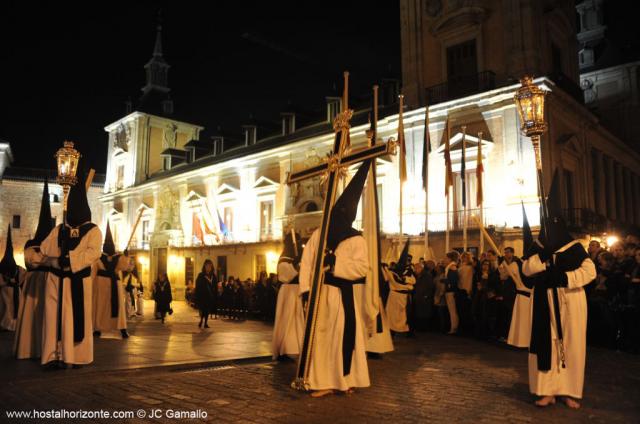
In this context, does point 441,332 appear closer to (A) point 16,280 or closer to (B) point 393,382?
(B) point 393,382

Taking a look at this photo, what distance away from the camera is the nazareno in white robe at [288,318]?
27.2 feet

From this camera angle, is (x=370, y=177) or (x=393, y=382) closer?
(x=393, y=382)

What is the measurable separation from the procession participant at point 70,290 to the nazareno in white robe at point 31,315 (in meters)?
0.48

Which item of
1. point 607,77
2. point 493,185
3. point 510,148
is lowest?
point 493,185

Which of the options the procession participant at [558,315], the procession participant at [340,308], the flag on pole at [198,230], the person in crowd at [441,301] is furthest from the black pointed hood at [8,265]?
the flag on pole at [198,230]

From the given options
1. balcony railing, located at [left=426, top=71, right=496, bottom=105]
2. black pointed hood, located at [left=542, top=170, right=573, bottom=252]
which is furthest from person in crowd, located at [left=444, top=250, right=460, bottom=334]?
balcony railing, located at [left=426, top=71, right=496, bottom=105]

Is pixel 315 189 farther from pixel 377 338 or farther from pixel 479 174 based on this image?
pixel 377 338

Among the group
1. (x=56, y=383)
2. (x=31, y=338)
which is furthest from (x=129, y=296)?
(x=56, y=383)

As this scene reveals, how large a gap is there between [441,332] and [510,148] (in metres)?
9.46

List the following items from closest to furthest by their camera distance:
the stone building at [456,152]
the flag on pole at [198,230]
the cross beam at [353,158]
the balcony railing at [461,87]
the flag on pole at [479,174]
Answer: the cross beam at [353,158] → the flag on pole at [479,174] → the stone building at [456,152] → the balcony railing at [461,87] → the flag on pole at [198,230]

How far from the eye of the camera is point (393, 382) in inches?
264

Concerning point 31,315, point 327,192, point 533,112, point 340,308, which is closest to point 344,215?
point 327,192

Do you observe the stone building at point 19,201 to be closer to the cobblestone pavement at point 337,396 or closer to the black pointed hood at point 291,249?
the black pointed hood at point 291,249

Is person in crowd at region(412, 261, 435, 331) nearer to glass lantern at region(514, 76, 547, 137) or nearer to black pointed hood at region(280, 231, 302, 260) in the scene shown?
black pointed hood at region(280, 231, 302, 260)
